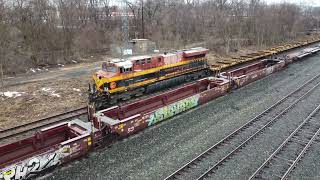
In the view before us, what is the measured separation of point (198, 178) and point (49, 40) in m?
33.6

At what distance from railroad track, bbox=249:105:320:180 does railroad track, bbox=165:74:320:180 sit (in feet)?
4.79

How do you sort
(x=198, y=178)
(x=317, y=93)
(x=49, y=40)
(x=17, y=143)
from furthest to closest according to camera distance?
(x=49, y=40) → (x=317, y=93) → (x=17, y=143) → (x=198, y=178)

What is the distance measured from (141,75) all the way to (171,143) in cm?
844

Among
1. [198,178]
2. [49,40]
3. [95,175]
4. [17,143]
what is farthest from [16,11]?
[198,178]

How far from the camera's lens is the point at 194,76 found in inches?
995

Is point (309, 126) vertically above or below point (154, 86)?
below

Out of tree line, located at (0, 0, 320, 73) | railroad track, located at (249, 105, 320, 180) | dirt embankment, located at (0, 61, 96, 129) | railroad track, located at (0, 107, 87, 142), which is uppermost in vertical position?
tree line, located at (0, 0, 320, 73)

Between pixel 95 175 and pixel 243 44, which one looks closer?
pixel 95 175

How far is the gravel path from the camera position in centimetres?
1101

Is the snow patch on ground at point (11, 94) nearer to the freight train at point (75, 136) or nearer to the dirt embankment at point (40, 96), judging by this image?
the dirt embankment at point (40, 96)

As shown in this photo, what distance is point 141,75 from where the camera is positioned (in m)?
20.5

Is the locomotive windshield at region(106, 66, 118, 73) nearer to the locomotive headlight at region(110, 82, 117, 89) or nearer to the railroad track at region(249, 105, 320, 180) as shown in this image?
the locomotive headlight at region(110, 82, 117, 89)

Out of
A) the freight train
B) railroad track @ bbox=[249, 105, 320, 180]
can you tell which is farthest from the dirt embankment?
railroad track @ bbox=[249, 105, 320, 180]

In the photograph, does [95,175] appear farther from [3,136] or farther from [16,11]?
[16,11]
